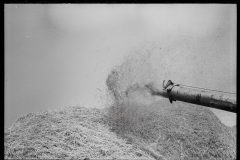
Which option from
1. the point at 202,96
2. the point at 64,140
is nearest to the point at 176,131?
the point at 202,96

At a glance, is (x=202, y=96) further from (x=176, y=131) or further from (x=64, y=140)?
(x=64, y=140)

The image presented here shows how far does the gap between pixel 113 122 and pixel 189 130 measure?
7.64ft

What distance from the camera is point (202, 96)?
11.0 feet

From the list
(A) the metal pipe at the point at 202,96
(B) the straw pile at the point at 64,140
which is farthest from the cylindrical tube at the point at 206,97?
(B) the straw pile at the point at 64,140

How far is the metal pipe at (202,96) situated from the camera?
2.96 m

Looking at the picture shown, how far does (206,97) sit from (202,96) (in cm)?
9

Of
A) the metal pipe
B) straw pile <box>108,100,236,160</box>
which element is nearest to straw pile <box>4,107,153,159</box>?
straw pile <box>108,100,236,160</box>

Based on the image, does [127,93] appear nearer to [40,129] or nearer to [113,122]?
[113,122]

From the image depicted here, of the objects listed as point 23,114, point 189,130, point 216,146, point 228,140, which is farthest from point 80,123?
point 228,140

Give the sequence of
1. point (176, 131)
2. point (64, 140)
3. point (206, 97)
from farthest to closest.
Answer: point (176, 131) → point (64, 140) → point (206, 97)

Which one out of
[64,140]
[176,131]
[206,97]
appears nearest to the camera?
[206,97]

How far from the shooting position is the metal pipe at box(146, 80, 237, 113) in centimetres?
296

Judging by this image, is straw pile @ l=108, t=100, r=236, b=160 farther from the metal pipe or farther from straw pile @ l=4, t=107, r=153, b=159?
the metal pipe

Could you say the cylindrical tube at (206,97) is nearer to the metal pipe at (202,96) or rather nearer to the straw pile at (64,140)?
the metal pipe at (202,96)
